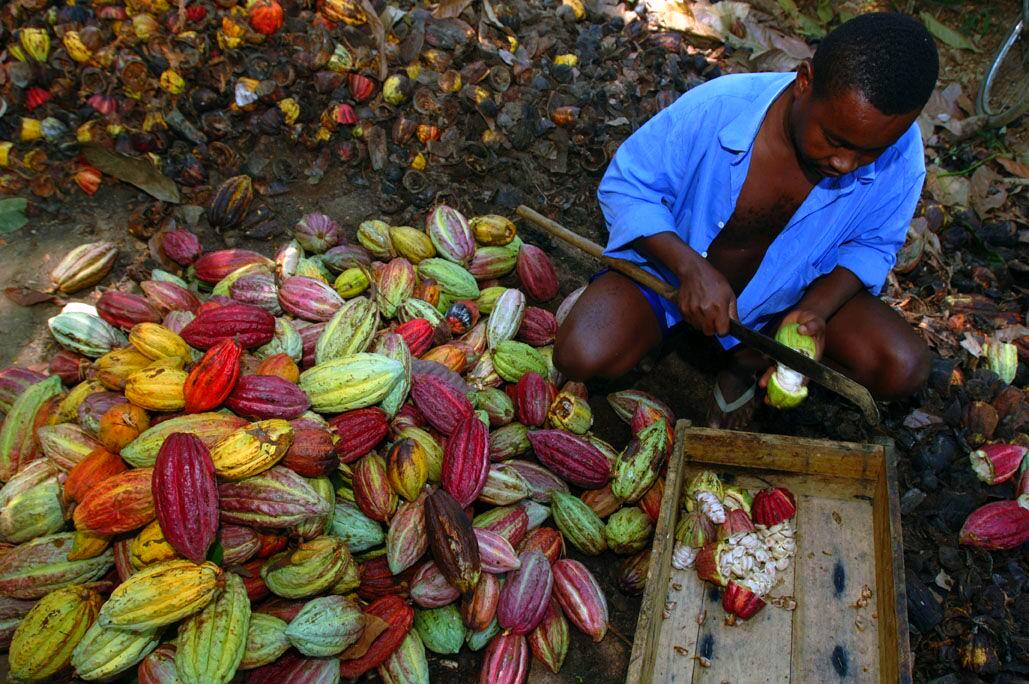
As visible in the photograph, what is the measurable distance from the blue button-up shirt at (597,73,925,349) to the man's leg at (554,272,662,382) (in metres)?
0.16

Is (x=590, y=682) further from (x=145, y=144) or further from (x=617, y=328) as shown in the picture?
(x=145, y=144)

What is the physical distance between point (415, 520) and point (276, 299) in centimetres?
127

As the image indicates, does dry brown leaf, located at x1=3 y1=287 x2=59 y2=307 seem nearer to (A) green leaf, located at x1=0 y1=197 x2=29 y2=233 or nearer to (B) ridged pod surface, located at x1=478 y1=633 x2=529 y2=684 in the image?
(A) green leaf, located at x1=0 y1=197 x2=29 y2=233

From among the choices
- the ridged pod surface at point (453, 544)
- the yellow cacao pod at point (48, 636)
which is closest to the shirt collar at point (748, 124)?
the ridged pod surface at point (453, 544)

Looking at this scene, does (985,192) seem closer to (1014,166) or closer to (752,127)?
(1014,166)

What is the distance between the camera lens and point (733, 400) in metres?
3.05

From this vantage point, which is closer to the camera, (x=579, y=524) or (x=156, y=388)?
(x=156, y=388)

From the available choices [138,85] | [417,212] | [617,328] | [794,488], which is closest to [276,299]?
[417,212]

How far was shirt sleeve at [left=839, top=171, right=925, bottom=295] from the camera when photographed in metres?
2.73

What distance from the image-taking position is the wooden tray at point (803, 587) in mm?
2258

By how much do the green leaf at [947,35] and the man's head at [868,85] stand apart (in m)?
3.61

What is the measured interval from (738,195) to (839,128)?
59 centimetres

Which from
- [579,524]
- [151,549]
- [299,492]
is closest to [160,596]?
[151,549]

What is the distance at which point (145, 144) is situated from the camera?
3801 mm
